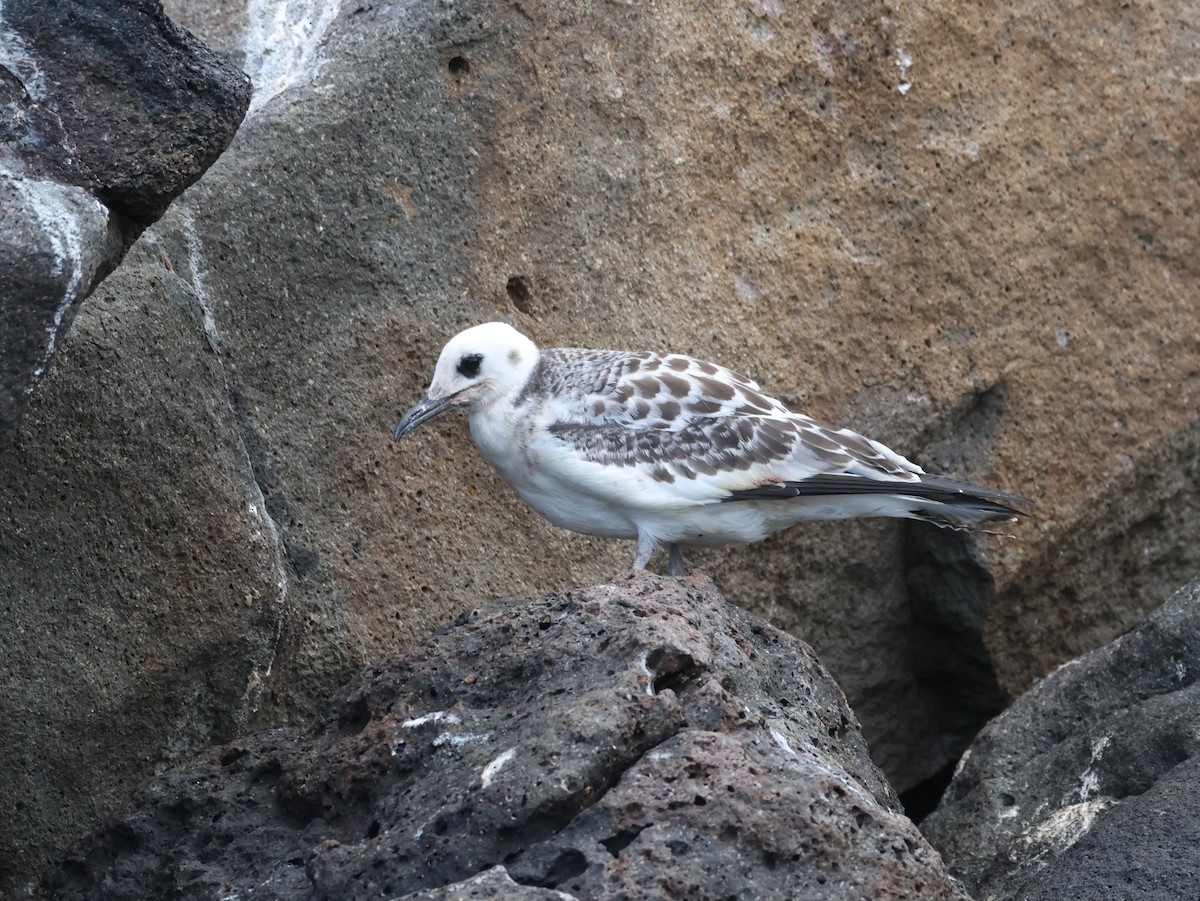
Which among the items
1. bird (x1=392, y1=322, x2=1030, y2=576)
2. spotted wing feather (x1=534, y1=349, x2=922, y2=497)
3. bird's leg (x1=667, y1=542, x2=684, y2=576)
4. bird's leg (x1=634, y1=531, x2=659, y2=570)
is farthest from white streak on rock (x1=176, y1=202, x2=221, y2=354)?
bird's leg (x1=667, y1=542, x2=684, y2=576)

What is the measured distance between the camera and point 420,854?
3.17 meters

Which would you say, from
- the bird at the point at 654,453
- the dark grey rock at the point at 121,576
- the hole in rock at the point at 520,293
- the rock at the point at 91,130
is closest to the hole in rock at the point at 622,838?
the rock at the point at 91,130

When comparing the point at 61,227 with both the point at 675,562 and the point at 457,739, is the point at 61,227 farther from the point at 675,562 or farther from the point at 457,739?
the point at 675,562

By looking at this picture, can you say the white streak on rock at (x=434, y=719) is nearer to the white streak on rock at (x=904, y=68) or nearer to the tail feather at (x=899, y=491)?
the tail feather at (x=899, y=491)

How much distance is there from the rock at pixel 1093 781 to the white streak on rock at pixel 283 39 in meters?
3.08

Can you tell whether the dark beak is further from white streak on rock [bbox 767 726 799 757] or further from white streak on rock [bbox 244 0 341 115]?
white streak on rock [bbox 767 726 799 757]

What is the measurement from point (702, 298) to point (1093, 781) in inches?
89.2

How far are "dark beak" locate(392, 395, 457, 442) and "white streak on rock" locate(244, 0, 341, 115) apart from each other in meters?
1.22

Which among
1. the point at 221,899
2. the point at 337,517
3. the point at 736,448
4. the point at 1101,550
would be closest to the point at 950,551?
the point at 1101,550

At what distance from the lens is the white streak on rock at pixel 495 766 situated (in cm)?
321

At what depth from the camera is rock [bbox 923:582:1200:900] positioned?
3670mm

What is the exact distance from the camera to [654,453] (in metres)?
4.92

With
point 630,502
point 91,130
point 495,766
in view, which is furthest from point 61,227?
point 630,502

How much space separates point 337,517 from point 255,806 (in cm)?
151
